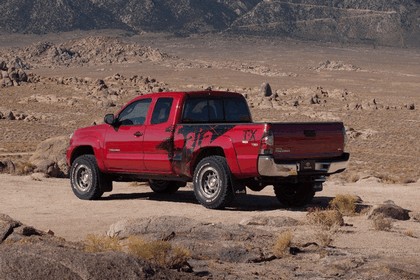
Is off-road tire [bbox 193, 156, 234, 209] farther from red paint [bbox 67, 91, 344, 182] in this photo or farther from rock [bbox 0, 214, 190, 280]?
rock [bbox 0, 214, 190, 280]

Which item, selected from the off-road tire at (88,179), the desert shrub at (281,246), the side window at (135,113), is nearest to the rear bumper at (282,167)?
the side window at (135,113)

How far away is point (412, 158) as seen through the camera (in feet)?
118

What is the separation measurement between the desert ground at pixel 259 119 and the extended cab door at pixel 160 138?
712mm

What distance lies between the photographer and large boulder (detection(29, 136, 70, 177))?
69.3 feet

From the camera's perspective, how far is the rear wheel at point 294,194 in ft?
48.4

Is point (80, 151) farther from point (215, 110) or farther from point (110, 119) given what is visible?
point (215, 110)

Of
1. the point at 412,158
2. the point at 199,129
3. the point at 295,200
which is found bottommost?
the point at 412,158

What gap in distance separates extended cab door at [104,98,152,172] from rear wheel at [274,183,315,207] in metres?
2.37

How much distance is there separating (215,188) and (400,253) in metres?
4.17

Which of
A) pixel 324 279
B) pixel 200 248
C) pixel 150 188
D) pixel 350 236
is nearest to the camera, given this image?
pixel 324 279

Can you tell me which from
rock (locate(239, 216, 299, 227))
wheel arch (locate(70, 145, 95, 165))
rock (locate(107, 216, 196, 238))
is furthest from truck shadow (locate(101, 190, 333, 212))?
rock (locate(107, 216, 196, 238))

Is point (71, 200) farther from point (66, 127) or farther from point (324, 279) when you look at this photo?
point (66, 127)

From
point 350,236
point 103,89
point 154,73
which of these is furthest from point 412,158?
Answer: point 154,73

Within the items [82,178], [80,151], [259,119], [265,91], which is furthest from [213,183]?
[265,91]
